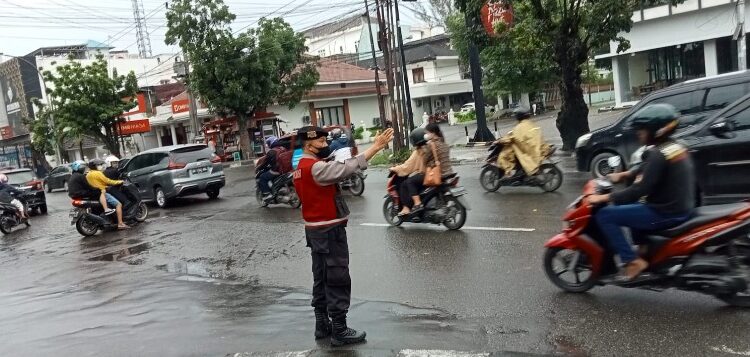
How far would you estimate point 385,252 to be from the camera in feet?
27.7

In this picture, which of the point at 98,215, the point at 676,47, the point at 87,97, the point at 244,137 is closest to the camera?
the point at 98,215

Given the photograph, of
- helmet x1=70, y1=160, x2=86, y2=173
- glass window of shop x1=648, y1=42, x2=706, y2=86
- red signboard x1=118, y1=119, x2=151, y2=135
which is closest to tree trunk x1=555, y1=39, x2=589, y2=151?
helmet x1=70, y1=160, x2=86, y2=173

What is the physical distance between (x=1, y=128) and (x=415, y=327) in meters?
65.2

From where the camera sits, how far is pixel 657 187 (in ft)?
16.0

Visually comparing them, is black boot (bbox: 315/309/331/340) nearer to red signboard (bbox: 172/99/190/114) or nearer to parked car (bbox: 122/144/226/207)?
parked car (bbox: 122/144/226/207)

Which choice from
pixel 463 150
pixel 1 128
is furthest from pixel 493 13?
pixel 1 128

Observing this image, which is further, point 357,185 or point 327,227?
point 357,185

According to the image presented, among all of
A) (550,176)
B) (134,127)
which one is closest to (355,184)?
(550,176)

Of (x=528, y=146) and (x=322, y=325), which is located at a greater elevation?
(x=528, y=146)

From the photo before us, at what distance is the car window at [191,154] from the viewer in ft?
56.0

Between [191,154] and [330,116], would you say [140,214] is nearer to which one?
[191,154]

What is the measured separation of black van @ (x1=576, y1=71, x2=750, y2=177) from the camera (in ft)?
29.6

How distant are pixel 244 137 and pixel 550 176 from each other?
88.1 ft

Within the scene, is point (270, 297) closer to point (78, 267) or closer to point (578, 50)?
point (78, 267)
